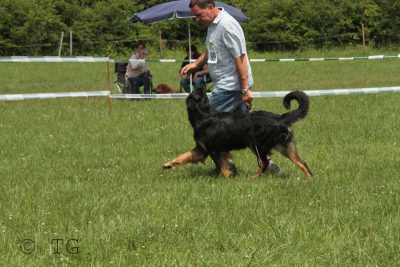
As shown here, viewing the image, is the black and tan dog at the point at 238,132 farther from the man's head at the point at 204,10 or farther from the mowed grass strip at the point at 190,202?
the man's head at the point at 204,10

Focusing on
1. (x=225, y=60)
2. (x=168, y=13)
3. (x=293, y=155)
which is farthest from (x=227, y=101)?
(x=168, y=13)

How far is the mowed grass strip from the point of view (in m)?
3.68

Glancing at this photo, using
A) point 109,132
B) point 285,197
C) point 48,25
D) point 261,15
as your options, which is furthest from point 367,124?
point 48,25

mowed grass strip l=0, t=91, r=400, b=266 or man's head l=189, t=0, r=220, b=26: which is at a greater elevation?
man's head l=189, t=0, r=220, b=26

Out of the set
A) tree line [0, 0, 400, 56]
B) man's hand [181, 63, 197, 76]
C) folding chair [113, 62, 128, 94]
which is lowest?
tree line [0, 0, 400, 56]

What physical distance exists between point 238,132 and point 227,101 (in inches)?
18.5

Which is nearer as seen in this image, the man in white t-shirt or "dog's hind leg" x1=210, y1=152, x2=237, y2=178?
the man in white t-shirt

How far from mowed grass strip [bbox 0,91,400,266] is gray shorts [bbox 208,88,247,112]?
0.68 metres

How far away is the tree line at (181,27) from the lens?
32.9 m

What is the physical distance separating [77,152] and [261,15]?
92.5 ft

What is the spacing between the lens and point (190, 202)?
491 centimetres

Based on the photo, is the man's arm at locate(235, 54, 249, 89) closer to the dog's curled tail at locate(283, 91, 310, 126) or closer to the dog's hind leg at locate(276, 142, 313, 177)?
the dog's curled tail at locate(283, 91, 310, 126)

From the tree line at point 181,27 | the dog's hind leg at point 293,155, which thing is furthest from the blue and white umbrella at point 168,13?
the tree line at point 181,27

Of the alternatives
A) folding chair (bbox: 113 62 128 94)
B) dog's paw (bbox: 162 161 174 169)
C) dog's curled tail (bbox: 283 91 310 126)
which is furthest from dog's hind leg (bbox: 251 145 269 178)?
folding chair (bbox: 113 62 128 94)
